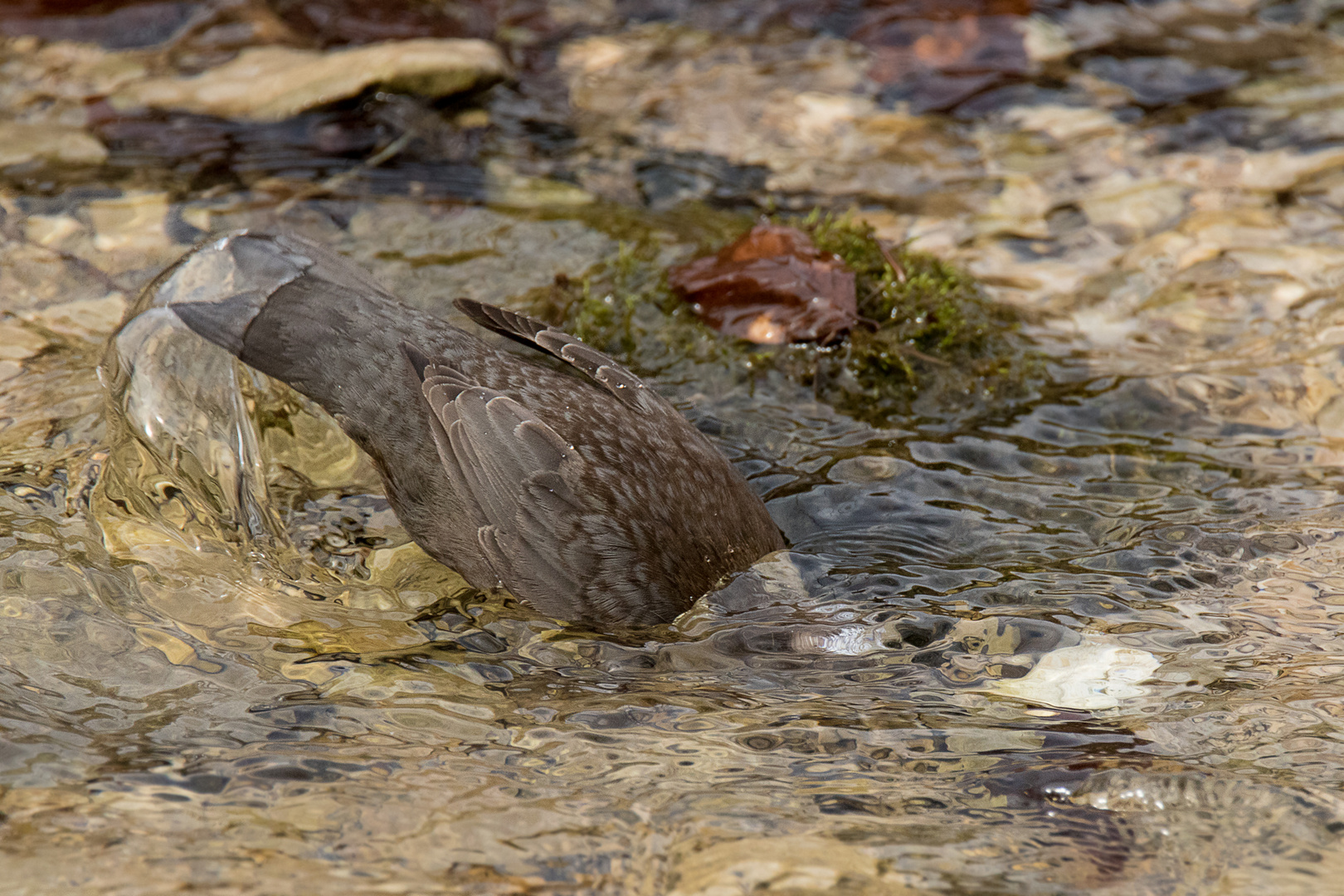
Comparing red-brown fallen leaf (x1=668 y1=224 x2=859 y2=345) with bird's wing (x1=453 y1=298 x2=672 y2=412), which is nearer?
bird's wing (x1=453 y1=298 x2=672 y2=412)

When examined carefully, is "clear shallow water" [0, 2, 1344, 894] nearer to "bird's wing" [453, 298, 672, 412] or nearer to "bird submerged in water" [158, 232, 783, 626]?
"bird submerged in water" [158, 232, 783, 626]

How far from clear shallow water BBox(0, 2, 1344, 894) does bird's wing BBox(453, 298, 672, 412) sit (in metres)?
0.70

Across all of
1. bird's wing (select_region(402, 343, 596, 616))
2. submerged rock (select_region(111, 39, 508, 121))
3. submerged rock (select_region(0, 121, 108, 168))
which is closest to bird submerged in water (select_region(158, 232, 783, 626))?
bird's wing (select_region(402, 343, 596, 616))

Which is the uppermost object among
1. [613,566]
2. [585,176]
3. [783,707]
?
[585,176]

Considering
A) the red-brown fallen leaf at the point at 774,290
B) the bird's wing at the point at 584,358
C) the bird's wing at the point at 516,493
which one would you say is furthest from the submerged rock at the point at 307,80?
the bird's wing at the point at 516,493

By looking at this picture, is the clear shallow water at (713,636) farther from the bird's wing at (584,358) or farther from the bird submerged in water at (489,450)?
the bird's wing at (584,358)

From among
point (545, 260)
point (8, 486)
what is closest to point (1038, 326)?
point (545, 260)

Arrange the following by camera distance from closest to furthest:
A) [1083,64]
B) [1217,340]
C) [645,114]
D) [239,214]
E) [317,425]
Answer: [317,425]
[1217,340]
[239,214]
[645,114]
[1083,64]

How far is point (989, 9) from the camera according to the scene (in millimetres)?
7527

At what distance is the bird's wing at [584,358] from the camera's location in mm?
4086

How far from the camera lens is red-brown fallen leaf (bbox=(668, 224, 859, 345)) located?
195 inches

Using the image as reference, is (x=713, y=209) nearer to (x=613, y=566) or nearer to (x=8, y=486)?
(x=613, y=566)

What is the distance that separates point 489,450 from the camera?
12.3 feet

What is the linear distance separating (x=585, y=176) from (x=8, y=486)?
3409 millimetres
